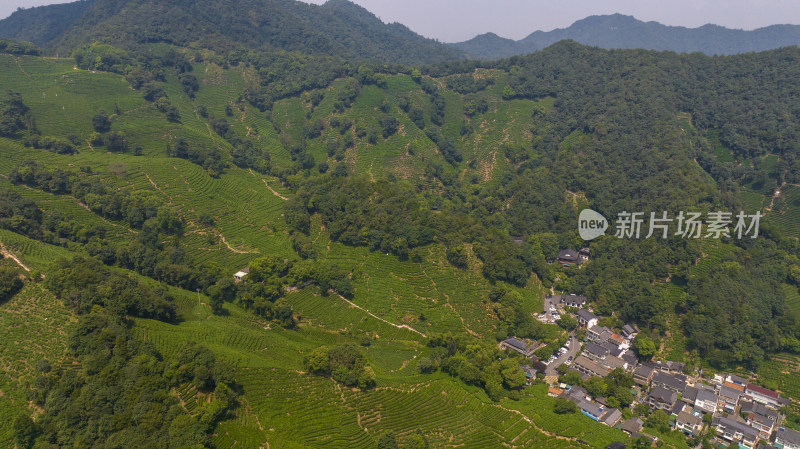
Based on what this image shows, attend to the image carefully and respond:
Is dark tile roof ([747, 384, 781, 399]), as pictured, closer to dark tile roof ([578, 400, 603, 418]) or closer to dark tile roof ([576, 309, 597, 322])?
dark tile roof ([576, 309, 597, 322])

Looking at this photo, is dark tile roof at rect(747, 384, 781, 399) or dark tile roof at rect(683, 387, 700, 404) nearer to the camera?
dark tile roof at rect(683, 387, 700, 404)

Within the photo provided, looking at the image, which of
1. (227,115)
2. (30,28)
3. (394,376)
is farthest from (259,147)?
(30,28)

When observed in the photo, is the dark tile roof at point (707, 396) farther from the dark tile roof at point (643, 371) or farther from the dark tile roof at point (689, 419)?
the dark tile roof at point (643, 371)

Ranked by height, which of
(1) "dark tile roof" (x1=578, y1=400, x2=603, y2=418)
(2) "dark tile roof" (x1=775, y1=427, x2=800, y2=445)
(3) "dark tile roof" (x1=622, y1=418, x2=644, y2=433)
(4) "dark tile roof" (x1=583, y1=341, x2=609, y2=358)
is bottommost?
(3) "dark tile roof" (x1=622, y1=418, x2=644, y2=433)

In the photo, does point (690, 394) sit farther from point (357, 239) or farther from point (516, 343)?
point (357, 239)

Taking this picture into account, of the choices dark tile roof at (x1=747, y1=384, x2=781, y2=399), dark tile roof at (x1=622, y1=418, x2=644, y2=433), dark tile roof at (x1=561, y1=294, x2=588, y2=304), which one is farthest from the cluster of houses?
dark tile roof at (x1=622, y1=418, x2=644, y2=433)

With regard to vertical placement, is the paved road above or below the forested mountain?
below

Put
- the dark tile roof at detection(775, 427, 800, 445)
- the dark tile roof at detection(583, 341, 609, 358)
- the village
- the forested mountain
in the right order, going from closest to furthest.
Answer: the dark tile roof at detection(775, 427, 800, 445) < the village < the dark tile roof at detection(583, 341, 609, 358) < the forested mountain

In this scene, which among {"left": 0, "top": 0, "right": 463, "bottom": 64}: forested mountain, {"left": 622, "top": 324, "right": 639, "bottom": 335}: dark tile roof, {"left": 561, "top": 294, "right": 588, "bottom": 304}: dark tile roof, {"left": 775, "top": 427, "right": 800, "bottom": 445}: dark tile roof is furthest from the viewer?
{"left": 0, "top": 0, "right": 463, "bottom": 64}: forested mountain
